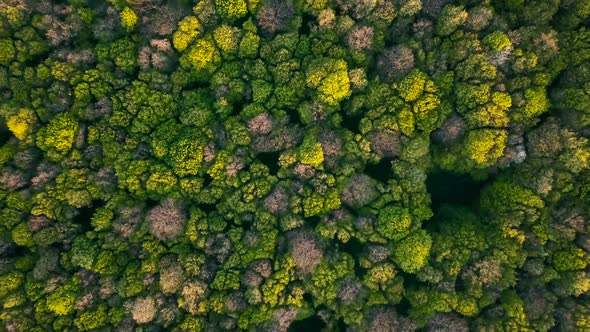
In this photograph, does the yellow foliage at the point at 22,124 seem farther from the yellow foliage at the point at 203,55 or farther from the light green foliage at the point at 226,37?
the light green foliage at the point at 226,37

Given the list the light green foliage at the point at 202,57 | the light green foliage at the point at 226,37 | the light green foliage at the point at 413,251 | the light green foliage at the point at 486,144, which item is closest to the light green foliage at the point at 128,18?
the light green foliage at the point at 202,57

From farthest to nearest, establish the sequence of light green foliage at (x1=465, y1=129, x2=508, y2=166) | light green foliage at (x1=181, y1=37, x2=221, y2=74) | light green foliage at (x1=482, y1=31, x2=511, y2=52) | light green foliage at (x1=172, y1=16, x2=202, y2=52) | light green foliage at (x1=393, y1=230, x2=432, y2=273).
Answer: light green foliage at (x1=181, y1=37, x2=221, y2=74)
light green foliage at (x1=172, y1=16, x2=202, y2=52)
light green foliage at (x1=393, y1=230, x2=432, y2=273)
light green foliage at (x1=465, y1=129, x2=508, y2=166)
light green foliage at (x1=482, y1=31, x2=511, y2=52)

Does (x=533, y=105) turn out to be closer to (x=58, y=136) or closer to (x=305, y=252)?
(x=305, y=252)

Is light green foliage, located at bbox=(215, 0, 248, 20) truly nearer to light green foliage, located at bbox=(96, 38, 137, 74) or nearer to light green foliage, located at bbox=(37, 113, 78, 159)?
light green foliage, located at bbox=(96, 38, 137, 74)

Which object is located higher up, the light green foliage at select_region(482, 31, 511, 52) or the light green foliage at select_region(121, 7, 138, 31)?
the light green foliage at select_region(121, 7, 138, 31)

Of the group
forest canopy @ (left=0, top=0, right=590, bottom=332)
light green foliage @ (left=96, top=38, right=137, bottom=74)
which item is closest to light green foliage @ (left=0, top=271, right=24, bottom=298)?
forest canopy @ (left=0, top=0, right=590, bottom=332)

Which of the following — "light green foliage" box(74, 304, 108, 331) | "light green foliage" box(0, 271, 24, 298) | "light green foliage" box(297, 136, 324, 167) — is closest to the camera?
"light green foliage" box(0, 271, 24, 298)

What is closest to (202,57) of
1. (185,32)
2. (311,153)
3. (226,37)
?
(185,32)

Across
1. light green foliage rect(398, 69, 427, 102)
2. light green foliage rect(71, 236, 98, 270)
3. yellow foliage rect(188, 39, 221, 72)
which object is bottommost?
light green foliage rect(71, 236, 98, 270)

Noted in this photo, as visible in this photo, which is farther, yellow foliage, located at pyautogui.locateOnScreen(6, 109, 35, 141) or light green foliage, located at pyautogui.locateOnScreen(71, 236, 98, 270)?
yellow foliage, located at pyautogui.locateOnScreen(6, 109, 35, 141)
